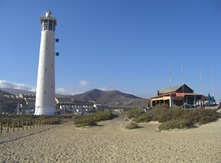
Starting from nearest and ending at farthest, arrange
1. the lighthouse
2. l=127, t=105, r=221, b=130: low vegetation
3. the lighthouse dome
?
l=127, t=105, r=221, b=130: low vegetation → the lighthouse → the lighthouse dome

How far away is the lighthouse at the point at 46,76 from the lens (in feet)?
120

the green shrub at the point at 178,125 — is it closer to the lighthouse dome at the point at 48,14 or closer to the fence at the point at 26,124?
the fence at the point at 26,124

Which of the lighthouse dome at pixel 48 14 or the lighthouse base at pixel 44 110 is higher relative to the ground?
the lighthouse dome at pixel 48 14

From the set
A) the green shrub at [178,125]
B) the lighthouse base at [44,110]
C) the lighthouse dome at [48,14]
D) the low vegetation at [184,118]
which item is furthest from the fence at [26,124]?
the lighthouse dome at [48,14]

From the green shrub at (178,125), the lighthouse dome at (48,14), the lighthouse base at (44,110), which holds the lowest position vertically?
the green shrub at (178,125)

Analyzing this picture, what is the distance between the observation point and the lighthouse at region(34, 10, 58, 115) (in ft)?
120

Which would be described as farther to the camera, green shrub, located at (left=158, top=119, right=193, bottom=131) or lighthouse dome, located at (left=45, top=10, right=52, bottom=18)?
lighthouse dome, located at (left=45, top=10, right=52, bottom=18)

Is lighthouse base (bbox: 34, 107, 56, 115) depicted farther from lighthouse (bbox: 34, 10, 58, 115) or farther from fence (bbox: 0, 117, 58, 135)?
fence (bbox: 0, 117, 58, 135)

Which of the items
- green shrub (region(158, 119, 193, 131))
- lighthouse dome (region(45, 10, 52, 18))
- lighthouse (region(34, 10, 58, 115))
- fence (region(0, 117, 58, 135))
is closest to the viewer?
green shrub (region(158, 119, 193, 131))

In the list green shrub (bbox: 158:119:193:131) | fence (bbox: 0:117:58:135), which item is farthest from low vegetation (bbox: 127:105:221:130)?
fence (bbox: 0:117:58:135)

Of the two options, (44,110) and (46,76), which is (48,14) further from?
(44,110)

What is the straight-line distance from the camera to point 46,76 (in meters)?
36.7

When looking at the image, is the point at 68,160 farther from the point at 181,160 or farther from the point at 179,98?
the point at 179,98

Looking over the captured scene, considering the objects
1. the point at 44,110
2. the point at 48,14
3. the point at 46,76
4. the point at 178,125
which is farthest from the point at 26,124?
the point at 48,14
